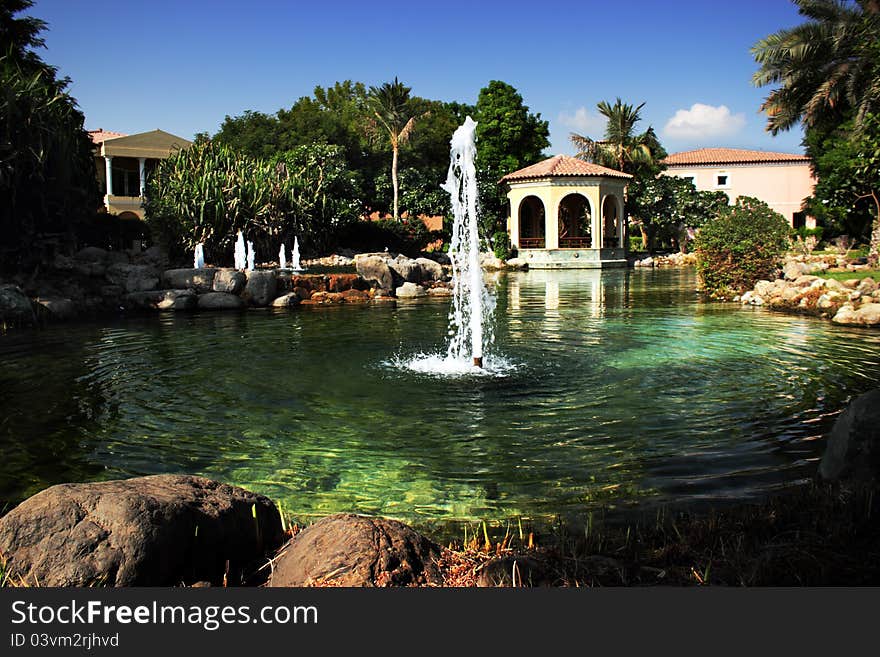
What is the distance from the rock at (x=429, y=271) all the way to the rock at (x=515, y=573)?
20982mm

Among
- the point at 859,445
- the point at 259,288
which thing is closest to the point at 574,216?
the point at 259,288

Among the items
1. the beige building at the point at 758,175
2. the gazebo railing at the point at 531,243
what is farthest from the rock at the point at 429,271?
the beige building at the point at 758,175

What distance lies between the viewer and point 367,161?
159 feet

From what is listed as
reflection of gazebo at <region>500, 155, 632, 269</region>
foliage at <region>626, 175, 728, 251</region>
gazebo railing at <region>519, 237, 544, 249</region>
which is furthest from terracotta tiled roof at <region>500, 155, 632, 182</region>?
foliage at <region>626, 175, 728, 251</region>

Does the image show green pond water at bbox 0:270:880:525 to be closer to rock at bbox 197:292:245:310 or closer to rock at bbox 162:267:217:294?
rock at bbox 197:292:245:310

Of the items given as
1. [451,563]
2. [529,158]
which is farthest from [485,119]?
[451,563]

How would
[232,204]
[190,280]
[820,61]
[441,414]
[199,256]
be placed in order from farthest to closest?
[820,61] → [232,204] → [199,256] → [190,280] → [441,414]

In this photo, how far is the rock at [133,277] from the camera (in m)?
19.6

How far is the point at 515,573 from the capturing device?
3.29 m

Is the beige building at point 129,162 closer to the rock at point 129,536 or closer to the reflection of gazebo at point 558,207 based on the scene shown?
the reflection of gazebo at point 558,207

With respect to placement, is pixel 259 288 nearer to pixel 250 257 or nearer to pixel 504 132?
pixel 250 257

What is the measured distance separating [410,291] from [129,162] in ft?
107

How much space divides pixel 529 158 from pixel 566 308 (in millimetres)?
33378

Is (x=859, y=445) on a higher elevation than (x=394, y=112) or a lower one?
lower
